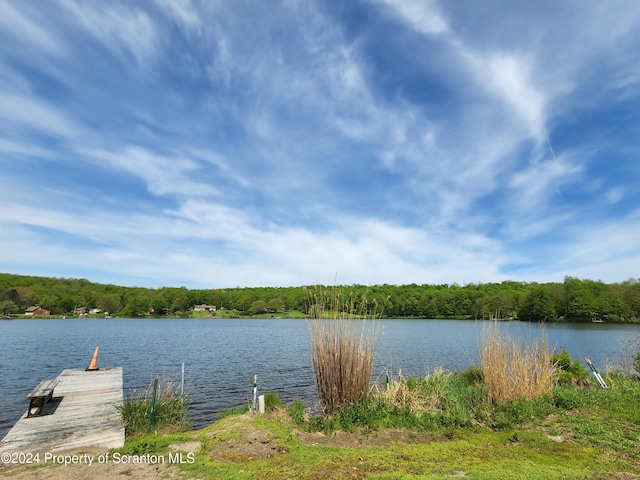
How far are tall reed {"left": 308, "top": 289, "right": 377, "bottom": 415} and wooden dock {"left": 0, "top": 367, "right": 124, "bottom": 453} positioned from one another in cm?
366

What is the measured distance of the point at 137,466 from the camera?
475 cm

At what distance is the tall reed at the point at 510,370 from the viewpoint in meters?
7.48

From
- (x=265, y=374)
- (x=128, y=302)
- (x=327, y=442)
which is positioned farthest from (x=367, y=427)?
(x=128, y=302)

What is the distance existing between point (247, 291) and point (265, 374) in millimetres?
93863

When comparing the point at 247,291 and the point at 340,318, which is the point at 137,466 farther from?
the point at 247,291

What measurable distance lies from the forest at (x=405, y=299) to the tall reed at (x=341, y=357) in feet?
92.6

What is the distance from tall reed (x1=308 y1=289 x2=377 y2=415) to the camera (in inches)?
281

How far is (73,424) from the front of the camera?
6840 millimetres

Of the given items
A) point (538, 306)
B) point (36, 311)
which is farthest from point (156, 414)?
point (36, 311)

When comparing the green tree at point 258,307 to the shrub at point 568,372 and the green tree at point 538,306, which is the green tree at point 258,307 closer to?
the green tree at point 538,306

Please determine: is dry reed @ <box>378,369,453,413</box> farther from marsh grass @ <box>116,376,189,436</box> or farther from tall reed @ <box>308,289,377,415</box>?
marsh grass @ <box>116,376,189,436</box>

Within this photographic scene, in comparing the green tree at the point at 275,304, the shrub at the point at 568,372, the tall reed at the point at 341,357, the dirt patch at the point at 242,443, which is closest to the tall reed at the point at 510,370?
the tall reed at the point at 341,357

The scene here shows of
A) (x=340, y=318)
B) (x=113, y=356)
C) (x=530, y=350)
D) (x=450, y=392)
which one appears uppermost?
(x=340, y=318)

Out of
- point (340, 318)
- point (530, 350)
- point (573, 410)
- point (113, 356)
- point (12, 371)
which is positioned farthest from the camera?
point (113, 356)
